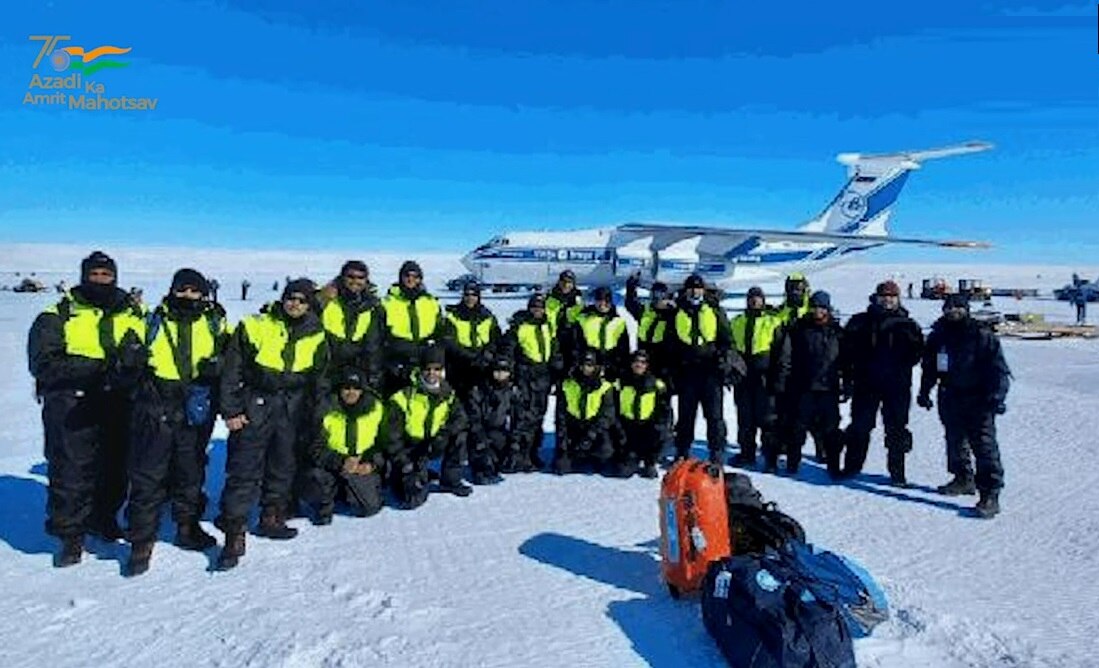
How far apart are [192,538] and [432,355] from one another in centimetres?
201

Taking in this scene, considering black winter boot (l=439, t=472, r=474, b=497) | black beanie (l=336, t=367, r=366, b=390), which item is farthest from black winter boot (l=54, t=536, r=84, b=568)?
black winter boot (l=439, t=472, r=474, b=497)

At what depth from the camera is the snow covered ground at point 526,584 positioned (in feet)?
11.6

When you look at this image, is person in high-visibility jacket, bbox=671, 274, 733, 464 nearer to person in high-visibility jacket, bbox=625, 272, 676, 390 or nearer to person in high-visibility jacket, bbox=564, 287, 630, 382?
person in high-visibility jacket, bbox=625, 272, 676, 390

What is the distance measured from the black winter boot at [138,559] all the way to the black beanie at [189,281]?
1.46 metres

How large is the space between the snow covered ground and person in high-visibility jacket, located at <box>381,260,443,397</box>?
106 cm

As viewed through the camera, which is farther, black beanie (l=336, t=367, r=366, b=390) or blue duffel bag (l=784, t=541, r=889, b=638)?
black beanie (l=336, t=367, r=366, b=390)

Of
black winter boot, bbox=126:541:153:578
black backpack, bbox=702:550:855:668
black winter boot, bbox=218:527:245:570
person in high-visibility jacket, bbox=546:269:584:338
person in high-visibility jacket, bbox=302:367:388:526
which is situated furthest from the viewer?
person in high-visibility jacket, bbox=546:269:584:338

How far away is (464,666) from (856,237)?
28.6 m

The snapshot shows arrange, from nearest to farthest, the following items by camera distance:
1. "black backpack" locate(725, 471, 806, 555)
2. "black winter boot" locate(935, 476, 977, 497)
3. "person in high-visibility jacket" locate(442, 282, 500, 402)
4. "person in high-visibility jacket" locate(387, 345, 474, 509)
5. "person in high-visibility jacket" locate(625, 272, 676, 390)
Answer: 1. "black backpack" locate(725, 471, 806, 555)
2. "person in high-visibility jacket" locate(387, 345, 474, 509)
3. "black winter boot" locate(935, 476, 977, 497)
4. "person in high-visibility jacket" locate(442, 282, 500, 402)
5. "person in high-visibility jacket" locate(625, 272, 676, 390)

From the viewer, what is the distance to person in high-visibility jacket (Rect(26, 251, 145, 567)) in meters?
4.46

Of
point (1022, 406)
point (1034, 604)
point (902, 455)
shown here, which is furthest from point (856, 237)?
point (1034, 604)

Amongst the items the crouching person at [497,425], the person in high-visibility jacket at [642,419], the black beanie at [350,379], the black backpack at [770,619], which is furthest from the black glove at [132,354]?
the person in high-visibility jacket at [642,419]

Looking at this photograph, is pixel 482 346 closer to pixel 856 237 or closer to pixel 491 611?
pixel 491 611

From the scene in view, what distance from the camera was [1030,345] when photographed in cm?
1842
